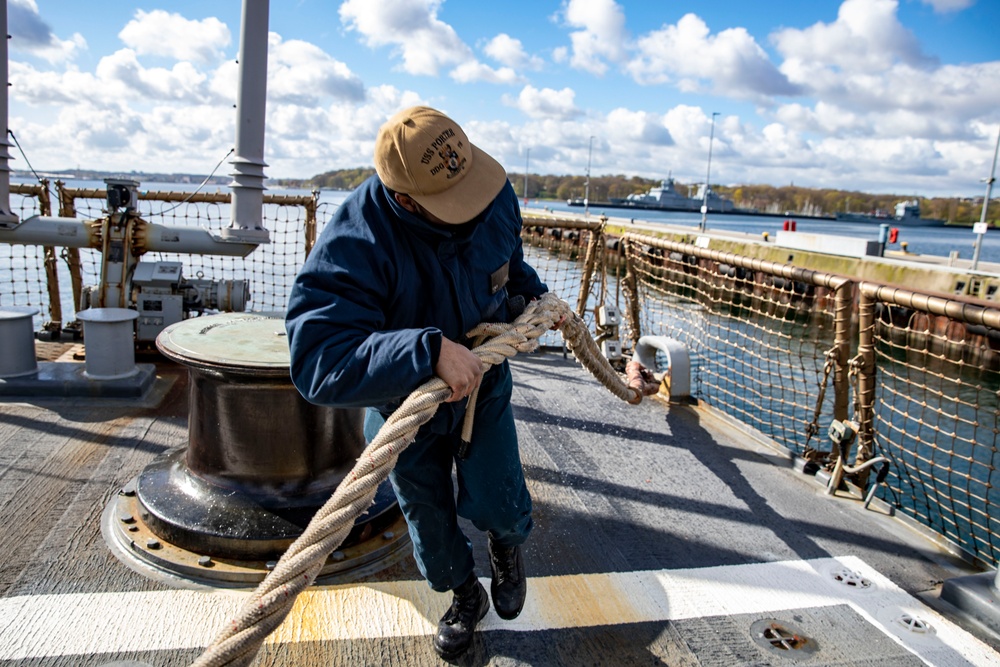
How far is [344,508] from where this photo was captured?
1581 mm

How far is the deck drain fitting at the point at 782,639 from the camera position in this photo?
238 cm

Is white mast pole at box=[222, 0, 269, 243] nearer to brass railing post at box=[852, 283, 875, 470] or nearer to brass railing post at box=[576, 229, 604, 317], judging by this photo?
brass railing post at box=[576, 229, 604, 317]

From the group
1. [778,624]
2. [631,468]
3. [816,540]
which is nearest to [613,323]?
[631,468]

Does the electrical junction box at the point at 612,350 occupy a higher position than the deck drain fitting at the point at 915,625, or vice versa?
the electrical junction box at the point at 612,350

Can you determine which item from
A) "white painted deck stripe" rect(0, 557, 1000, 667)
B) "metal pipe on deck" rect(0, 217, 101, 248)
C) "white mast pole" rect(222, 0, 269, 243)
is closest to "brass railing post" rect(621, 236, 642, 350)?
"white mast pole" rect(222, 0, 269, 243)

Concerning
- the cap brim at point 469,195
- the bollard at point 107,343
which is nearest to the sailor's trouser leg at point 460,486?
the cap brim at point 469,195

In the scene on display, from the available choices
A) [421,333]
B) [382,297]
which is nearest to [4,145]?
[382,297]

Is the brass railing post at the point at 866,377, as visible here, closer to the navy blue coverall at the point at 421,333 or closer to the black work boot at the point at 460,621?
the navy blue coverall at the point at 421,333

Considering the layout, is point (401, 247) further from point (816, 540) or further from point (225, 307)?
point (225, 307)

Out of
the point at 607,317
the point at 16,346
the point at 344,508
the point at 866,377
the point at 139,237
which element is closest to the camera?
the point at 344,508

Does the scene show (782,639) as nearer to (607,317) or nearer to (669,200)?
(607,317)

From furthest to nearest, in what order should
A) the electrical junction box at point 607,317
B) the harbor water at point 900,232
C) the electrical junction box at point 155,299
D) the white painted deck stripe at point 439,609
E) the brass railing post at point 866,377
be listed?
the harbor water at point 900,232 < the electrical junction box at point 607,317 < the electrical junction box at point 155,299 < the brass railing post at point 866,377 < the white painted deck stripe at point 439,609

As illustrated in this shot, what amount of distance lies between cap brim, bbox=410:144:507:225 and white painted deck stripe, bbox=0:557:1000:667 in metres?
1.48

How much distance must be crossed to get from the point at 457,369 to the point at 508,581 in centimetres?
101
